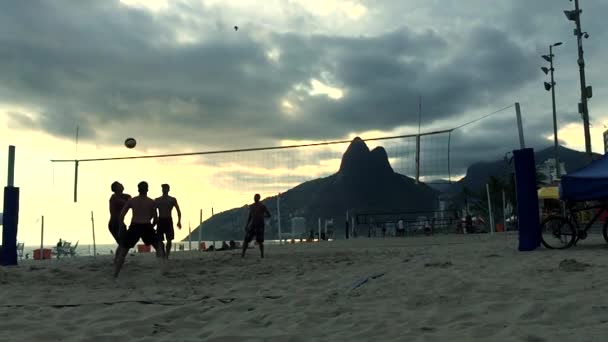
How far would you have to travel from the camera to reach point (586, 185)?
324 inches

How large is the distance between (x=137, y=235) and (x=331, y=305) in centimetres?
382

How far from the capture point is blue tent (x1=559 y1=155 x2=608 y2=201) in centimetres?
810

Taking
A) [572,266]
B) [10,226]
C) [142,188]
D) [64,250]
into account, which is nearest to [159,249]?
[142,188]

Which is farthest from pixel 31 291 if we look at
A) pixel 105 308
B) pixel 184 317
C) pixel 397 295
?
pixel 397 295

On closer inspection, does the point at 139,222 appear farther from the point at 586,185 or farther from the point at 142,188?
the point at 586,185

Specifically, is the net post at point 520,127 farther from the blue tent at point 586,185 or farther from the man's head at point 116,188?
the man's head at point 116,188

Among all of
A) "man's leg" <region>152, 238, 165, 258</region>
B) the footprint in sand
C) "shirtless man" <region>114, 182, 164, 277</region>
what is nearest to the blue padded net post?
"man's leg" <region>152, 238, 165, 258</region>

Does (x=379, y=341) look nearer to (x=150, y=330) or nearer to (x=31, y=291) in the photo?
(x=150, y=330)

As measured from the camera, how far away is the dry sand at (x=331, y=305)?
321 centimetres

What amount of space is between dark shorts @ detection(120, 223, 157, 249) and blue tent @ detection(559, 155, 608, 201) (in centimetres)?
657

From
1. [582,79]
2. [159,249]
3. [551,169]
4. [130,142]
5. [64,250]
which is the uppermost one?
[582,79]

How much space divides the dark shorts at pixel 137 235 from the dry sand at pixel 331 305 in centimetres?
58

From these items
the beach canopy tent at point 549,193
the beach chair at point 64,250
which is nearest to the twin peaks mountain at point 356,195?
the beach chair at point 64,250

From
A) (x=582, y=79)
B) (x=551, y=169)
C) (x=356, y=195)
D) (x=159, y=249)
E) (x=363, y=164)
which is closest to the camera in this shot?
(x=159, y=249)
